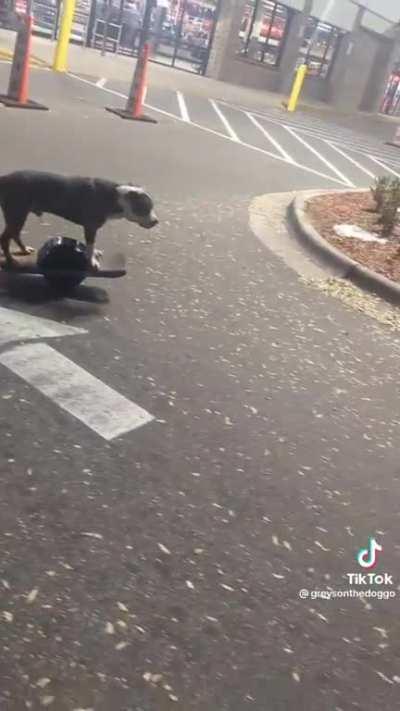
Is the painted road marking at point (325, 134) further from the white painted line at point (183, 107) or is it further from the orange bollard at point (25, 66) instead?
the orange bollard at point (25, 66)

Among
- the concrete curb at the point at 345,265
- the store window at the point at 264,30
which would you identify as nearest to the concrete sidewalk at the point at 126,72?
the store window at the point at 264,30

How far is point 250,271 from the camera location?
214 inches

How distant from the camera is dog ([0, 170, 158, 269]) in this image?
12.5 ft

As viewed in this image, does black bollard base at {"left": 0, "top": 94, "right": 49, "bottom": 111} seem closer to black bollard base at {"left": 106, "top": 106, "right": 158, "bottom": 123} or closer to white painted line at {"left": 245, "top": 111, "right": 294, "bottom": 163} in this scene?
black bollard base at {"left": 106, "top": 106, "right": 158, "bottom": 123}

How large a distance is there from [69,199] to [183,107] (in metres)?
13.0

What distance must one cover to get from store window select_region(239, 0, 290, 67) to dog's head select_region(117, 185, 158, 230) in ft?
90.0

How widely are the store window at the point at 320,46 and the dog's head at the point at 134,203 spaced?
30.1 metres

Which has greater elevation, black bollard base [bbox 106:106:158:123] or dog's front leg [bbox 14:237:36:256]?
black bollard base [bbox 106:106:158:123]

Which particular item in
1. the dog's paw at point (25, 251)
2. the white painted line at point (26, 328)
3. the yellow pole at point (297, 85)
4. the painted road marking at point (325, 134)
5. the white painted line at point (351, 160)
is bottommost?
the white painted line at point (26, 328)

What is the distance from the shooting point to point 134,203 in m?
3.95

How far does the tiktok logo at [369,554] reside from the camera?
250cm

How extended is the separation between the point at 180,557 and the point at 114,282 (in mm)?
2534

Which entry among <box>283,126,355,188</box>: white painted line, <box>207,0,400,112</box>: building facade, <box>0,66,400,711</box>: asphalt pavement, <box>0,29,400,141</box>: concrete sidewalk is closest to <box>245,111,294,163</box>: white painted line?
<box>283,126,355,188</box>: white painted line

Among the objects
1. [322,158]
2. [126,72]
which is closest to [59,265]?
[322,158]
